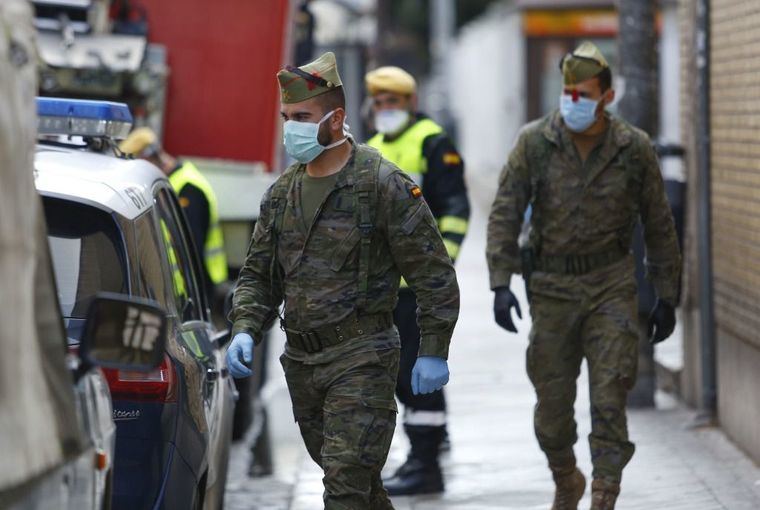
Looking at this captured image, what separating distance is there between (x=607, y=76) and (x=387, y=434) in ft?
7.86

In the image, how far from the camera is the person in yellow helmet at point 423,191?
8.10 meters

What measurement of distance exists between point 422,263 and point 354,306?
0.83 feet

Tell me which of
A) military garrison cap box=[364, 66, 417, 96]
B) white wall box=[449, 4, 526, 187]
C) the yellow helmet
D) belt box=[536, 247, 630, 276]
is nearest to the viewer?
belt box=[536, 247, 630, 276]

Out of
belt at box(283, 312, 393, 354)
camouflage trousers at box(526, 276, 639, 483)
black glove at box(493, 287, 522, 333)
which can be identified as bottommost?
camouflage trousers at box(526, 276, 639, 483)

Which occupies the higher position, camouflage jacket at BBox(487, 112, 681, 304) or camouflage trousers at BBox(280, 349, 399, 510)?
camouflage jacket at BBox(487, 112, 681, 304)

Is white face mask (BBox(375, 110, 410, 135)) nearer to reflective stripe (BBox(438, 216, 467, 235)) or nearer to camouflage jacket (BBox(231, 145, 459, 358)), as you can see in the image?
reflective stripe (BBox(438, 216, 467, 235))

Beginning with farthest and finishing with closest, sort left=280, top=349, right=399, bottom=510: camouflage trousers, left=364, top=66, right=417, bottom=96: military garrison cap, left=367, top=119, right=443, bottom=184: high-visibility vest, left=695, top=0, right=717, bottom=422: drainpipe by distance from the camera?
left=695, top=0, right=717, bottom=422: drainpipe, left=364, top=66, right=417, bottom=96: military garrison cap, left=367, top=119, right=443, bottom=184: high-visibility vest, left=280, top=349, right=399, bottom=510: camouflage trousers

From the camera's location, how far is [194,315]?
19.3 ft

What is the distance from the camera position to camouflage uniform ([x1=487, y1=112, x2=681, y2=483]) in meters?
6.95

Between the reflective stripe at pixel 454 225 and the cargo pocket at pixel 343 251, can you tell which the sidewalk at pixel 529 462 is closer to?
the reflective stripe at pixel 454 225

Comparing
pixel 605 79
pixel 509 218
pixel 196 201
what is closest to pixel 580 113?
pixel 605 79

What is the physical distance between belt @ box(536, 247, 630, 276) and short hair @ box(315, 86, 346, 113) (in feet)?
5.55

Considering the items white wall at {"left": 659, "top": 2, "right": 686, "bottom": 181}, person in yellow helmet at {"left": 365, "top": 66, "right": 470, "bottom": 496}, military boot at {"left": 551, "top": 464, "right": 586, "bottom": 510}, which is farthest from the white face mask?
white wall at {"left": 659, "top": 2, "right": 686, "bottom": 181}

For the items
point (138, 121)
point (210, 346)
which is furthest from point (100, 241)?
Answer: point (138, 121)
